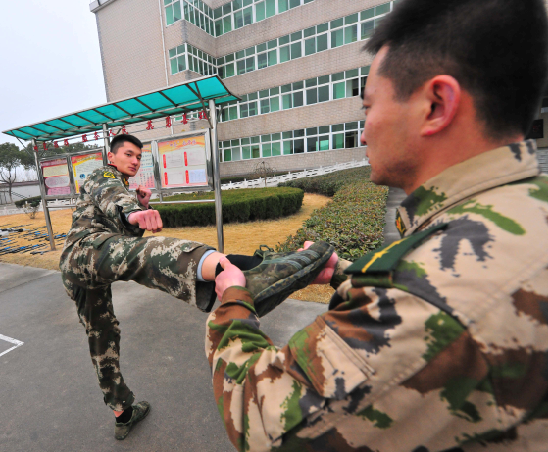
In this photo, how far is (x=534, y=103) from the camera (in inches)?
27.5

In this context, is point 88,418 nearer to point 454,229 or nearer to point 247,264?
point 247,264

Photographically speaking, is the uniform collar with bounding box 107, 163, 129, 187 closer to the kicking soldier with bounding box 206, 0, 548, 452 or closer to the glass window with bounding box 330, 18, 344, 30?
the kicking soldier with bounding box 206, 0, 548, 452

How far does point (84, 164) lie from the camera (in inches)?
247

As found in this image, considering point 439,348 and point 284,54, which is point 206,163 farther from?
point 284,54

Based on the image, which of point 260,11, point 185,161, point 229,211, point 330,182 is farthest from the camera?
point 260,11

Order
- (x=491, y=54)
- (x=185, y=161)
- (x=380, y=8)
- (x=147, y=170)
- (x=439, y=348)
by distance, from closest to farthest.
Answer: (x=439, y=348), (x=491, y=54), (x=185, y=161), (x=147, y=170), (x=380, y=8)

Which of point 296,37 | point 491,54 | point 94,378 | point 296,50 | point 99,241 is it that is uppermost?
point 296,37

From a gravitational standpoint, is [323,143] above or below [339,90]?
below

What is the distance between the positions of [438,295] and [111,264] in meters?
A: 1.25

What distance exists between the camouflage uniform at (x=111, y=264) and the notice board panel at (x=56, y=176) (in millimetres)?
5562

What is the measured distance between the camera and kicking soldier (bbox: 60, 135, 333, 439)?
1102 millimetres

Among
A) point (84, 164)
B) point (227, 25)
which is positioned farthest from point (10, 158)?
point (84, 164)

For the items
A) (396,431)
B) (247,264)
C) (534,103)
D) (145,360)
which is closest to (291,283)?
(247,264)

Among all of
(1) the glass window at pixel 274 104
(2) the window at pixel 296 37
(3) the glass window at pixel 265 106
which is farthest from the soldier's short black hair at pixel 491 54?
(3) the glass window at pixel 265 106
